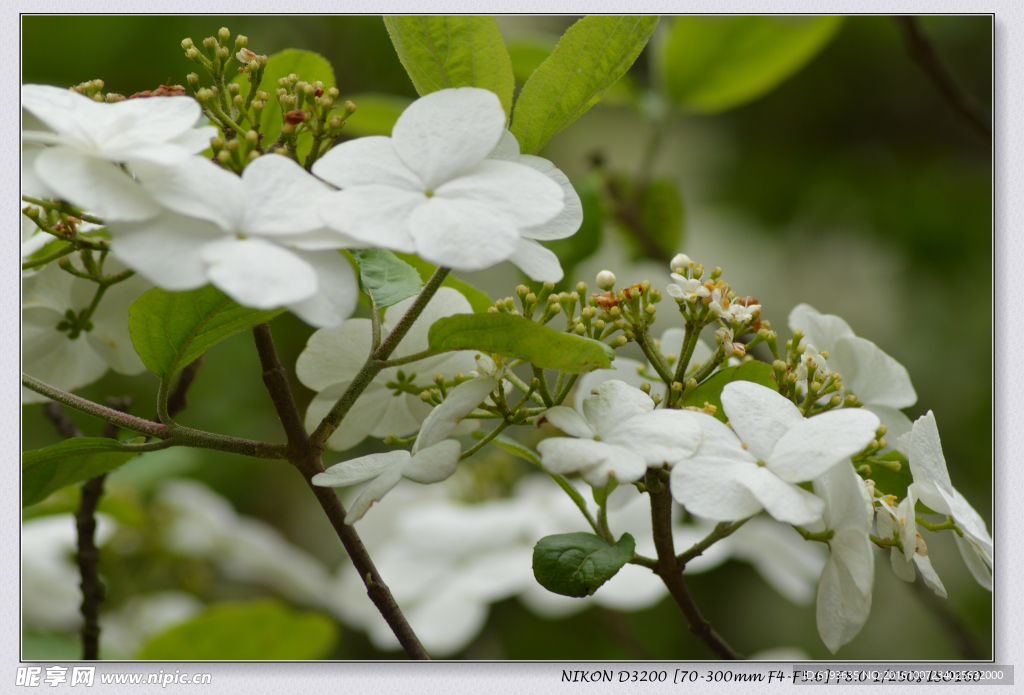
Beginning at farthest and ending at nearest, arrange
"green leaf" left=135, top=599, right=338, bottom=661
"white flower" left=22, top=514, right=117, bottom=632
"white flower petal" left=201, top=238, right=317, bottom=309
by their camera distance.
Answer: "white flower" left=22, top=514, right=117, bottom=632 < "green leaf" left=135, top=599, right=338, bottom=661 < "white flower petal" left=201, top=238, right=317, bottom=309

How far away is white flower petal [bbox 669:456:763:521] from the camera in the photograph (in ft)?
1.29

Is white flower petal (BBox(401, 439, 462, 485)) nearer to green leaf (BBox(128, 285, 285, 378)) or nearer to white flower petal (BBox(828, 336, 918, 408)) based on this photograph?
green leaf (BBox(128, 285, 285, 378))

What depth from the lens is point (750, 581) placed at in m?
1.87

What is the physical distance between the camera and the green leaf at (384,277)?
47 centimetres

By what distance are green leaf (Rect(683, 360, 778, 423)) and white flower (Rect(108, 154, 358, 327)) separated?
25 centimetres

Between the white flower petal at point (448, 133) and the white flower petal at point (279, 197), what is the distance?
1.9 inches

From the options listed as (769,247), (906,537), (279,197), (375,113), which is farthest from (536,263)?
(769,247)

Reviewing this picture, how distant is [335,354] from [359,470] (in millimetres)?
111

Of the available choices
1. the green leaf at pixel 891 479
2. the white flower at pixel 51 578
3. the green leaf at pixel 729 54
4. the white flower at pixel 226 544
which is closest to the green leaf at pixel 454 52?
the green leaf at pixel 891 479

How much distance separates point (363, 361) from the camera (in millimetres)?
547

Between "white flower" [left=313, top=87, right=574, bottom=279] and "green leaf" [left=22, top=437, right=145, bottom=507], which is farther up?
"white flower" [left=313, top=87, right=574, bottom=279]

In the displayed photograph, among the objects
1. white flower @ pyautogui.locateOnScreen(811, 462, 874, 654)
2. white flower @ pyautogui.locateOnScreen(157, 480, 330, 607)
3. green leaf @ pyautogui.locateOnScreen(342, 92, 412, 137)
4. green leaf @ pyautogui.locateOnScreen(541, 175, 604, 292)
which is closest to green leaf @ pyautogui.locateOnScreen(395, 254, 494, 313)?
white flower @ pyautogui.locateOnScreen(811, 462, 874, 654)

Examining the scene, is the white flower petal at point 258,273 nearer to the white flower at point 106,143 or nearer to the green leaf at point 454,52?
the white flower at point 106,143

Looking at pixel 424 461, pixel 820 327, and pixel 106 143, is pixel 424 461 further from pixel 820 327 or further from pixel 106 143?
pixel 820 327
